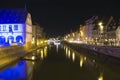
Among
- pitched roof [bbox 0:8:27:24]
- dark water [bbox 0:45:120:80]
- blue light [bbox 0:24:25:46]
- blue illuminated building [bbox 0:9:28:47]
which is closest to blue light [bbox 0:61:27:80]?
dark water [bbox 0:45:120:80]

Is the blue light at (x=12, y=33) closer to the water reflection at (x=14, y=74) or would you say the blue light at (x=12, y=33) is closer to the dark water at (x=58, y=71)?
the dark water at (x=58, y=71)

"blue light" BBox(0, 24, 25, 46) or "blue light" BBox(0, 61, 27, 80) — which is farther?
"blue light" BBox(0, 24, 25, 46)

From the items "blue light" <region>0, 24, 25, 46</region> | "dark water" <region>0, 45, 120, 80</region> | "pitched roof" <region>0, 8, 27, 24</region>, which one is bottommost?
"dark water" <region>0, 45, 120, 80</region>

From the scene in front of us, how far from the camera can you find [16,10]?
10069 cm

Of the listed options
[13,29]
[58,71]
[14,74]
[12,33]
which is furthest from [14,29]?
[14,74]

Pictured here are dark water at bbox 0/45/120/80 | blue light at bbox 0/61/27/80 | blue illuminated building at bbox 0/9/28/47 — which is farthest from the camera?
blue illuminated building at bbox 0/9/28/47

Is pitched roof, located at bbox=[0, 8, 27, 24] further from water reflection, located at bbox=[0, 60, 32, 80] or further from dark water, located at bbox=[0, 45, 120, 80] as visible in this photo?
water reflection, located at bbox=[0, 60, 32, 80]

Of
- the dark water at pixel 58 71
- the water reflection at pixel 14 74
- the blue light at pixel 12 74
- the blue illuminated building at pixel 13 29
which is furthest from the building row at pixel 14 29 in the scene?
the blue light at pixel 12 74

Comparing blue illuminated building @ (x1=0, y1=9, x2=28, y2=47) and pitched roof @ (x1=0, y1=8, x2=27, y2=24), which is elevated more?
pitched roof @ (x1=0, y1=8, x2=27, y2=24)

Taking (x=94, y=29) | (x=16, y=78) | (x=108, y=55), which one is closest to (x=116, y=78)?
(x=16, y=78)

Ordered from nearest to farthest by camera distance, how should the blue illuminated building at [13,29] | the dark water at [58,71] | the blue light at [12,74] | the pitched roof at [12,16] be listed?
the blue light at [12,74] → the dark water at [58,71] → the blue illuminated building at [13,29] → the pitched roof at [12,16]

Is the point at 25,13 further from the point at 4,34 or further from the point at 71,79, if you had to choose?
the point at 71,79

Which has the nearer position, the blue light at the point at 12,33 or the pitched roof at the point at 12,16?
the blue light at the point at 12,33

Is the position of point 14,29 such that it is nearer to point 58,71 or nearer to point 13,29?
point 13,29
